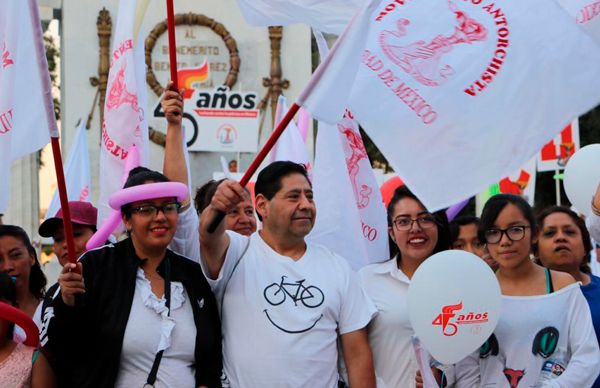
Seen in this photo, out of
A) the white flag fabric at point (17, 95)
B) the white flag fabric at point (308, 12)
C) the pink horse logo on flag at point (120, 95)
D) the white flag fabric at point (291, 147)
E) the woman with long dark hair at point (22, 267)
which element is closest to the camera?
the white flag fabric at point (17, 95)

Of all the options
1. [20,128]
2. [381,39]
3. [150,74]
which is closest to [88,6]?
[150,74]

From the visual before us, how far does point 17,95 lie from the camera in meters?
5.03

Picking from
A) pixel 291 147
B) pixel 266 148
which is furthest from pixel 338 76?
pixel 291 147

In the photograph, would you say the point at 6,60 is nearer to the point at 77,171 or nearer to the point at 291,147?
the point at 291,147

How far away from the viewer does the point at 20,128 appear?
16.5ft

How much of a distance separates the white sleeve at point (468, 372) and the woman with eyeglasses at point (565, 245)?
94 cm

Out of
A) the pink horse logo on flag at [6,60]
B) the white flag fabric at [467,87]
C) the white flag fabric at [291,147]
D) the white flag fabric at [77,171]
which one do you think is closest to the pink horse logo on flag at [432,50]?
the white flag fabric at [467,87]

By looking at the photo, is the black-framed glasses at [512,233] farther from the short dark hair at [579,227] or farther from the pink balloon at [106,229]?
the pink balloon at [106,229]

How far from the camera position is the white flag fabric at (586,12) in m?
4.35

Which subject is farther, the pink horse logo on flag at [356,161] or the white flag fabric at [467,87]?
the pink horse logo on flag at [356,161]

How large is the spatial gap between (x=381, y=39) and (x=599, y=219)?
1121mm

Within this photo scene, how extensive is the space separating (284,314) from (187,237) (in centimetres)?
60

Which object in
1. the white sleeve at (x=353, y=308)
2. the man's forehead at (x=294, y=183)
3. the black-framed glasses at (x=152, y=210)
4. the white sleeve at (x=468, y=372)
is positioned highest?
the man's forehead at (x=294, y=183)

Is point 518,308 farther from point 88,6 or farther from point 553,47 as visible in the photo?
point 88,6
